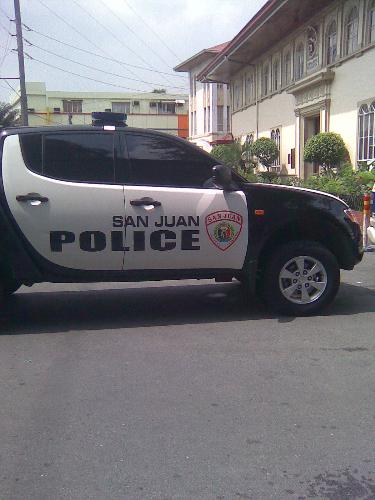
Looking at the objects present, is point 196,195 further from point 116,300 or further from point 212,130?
point 212,130

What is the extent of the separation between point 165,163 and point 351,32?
1541 centimetres

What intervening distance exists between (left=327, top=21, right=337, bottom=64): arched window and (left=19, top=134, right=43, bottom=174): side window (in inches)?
661

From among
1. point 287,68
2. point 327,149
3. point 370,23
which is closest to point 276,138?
point 287,68

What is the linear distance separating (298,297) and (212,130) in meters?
41.9

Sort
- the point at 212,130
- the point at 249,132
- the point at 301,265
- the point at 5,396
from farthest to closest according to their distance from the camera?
1. the point at 212,130
2. the point at 249,132
3. the point at 301,265
4. the point at 5,396

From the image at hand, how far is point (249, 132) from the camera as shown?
103 ft

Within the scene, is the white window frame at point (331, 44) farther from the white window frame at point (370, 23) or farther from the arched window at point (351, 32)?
the white window frame at point (370, 23)

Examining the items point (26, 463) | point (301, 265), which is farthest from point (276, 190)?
point (26, 463)

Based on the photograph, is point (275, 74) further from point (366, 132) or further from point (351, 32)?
point (366, 132)

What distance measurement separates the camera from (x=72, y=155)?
5.51m

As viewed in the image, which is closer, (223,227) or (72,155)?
(72,155)

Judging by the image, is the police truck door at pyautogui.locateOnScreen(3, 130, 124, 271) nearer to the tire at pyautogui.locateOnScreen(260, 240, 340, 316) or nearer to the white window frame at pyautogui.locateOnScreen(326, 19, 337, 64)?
the tire at pyautogui.locateOnScreen(260, 240, 340, 316)

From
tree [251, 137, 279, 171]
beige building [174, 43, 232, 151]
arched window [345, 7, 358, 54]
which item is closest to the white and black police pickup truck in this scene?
arched window [345, 7, 358, 54]

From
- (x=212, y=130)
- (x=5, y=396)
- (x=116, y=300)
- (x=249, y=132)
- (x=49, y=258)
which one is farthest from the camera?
(x=212, y=130)
